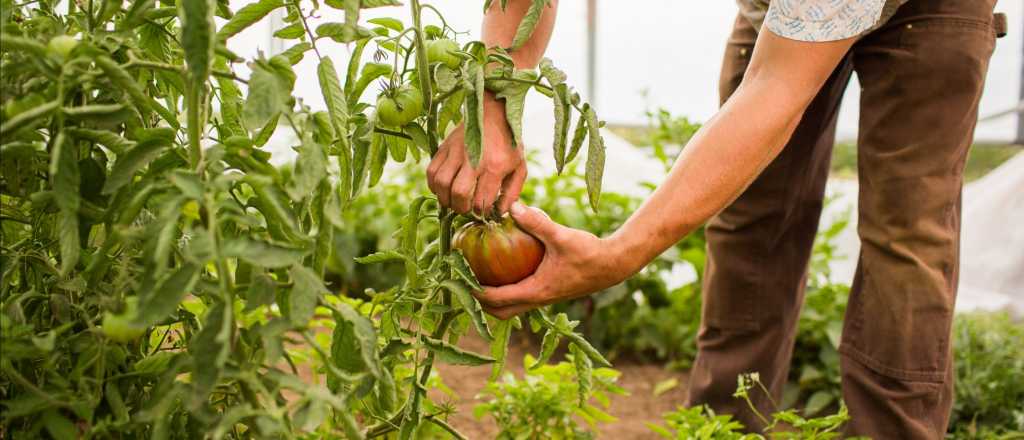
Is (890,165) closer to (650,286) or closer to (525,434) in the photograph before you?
(525,434)

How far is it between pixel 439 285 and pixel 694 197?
38 cm

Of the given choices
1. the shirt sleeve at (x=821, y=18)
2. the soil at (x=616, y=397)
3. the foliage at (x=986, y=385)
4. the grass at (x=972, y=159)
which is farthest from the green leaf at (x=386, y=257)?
the grass at (x=972, y=159)

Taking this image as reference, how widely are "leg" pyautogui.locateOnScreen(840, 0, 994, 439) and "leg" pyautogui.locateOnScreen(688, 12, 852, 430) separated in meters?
0.22

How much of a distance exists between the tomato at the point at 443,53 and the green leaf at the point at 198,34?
0.35 meters

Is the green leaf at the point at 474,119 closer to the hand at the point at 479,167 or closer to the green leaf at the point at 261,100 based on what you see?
the hand at the point at 479,167

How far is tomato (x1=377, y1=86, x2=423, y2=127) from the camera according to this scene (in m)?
1.03

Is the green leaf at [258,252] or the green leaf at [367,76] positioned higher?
the green leaf at [367,76]

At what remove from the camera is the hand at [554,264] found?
3.88 ft

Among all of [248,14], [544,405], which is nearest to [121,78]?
[248,14]

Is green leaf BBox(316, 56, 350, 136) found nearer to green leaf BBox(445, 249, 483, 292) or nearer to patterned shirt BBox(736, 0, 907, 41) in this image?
green leaf BBox(445, 249, 483, 292)

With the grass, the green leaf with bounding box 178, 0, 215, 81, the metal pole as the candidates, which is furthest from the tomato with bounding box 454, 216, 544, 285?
the metal pole

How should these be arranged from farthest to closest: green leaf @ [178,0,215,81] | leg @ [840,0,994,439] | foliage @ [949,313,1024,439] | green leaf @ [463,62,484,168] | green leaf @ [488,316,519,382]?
foliage @ [949,313,1024,439], leg @ [840,0,994,439], green leaf @ [488,316,519,382], green leaf @ [463,62,484,168], green leaf @ [178,0,215,81]

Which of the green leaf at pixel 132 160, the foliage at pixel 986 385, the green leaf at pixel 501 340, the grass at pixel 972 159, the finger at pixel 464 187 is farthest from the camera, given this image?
the grass at pixel 972 159

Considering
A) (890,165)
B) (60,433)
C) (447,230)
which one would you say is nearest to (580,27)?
(890,165)
